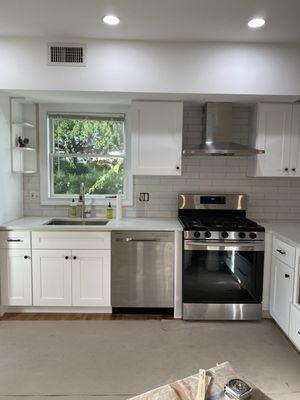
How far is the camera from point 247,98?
2969 millimetres

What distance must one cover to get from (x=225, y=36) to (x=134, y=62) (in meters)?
0.85

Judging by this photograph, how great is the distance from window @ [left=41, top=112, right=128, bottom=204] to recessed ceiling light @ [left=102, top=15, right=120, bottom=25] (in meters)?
1.25

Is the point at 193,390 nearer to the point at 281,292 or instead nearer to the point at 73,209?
the point at 281,292

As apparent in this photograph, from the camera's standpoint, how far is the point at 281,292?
2721mm

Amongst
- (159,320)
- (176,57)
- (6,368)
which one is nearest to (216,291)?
(159,320)

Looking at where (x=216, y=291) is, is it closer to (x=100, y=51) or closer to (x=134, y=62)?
(x=134, y=62)

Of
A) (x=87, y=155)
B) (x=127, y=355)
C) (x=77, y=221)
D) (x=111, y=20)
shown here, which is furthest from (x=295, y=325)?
(x=111, y=20)

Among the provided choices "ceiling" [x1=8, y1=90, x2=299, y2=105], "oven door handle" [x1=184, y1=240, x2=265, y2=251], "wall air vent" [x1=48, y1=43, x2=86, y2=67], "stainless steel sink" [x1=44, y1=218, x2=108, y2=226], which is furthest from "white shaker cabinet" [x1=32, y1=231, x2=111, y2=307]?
"wall air vent" [x1=48, y1=43, x2=86, y2=67]

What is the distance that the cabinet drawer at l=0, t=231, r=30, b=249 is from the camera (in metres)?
2.96

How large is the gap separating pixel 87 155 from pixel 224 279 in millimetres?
2127

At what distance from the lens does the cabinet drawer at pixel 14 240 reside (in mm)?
2961

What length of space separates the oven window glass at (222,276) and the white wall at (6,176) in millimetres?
1942

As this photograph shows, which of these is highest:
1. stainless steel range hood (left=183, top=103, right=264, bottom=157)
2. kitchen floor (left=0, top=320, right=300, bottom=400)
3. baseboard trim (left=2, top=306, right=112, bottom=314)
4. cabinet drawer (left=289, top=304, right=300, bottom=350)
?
stainless steel range hood (left=183, top=103, right=264, bottom=157)

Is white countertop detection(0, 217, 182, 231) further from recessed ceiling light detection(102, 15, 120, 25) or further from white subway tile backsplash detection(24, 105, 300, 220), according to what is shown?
recessed ceiling light detection(102, 15, 120, 25)
